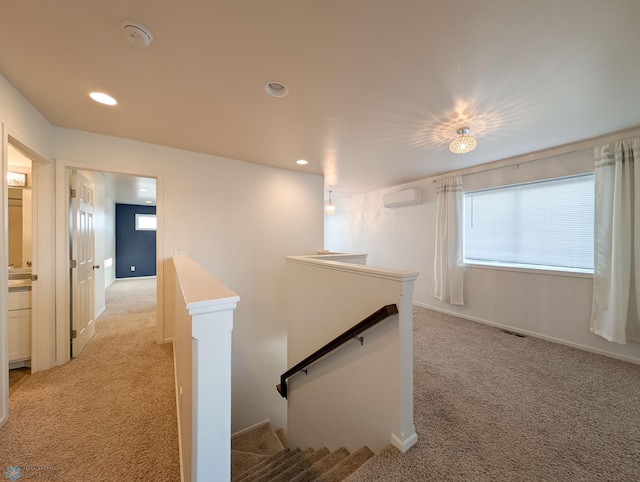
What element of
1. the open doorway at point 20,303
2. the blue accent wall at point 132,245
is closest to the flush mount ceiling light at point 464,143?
the open doorway at point 20,303

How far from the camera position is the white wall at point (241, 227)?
2859 millimetres

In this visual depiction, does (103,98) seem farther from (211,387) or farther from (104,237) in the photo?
(104,237)

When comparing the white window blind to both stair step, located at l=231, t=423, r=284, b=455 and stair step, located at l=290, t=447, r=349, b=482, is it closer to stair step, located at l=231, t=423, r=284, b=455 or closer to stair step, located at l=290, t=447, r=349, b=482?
stair step, located at l=290, t=447, r=349, b=482

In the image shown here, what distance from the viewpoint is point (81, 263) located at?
2.77 metres

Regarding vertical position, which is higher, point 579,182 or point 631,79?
point 631,79

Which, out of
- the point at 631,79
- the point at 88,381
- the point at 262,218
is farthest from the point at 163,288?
the point at 631,79

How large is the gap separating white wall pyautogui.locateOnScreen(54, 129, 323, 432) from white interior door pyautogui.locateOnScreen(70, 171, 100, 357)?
46cm

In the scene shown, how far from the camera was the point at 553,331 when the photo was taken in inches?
117

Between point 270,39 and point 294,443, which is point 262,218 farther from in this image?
point 294,443

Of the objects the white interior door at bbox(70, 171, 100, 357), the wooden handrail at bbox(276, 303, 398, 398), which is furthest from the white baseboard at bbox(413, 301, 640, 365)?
the white interior door at bbox(70, 171, 100, 357)

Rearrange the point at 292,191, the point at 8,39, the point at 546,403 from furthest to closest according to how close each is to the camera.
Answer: the point at 292,191, the point at 546,403, the point at 8,39

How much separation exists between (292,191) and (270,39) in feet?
8.98

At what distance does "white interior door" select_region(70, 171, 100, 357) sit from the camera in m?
2.55

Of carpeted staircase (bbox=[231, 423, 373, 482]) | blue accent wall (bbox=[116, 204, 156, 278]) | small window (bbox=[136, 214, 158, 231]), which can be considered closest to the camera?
carpeted staircase (bbox=[231, 423, 373, 482])
